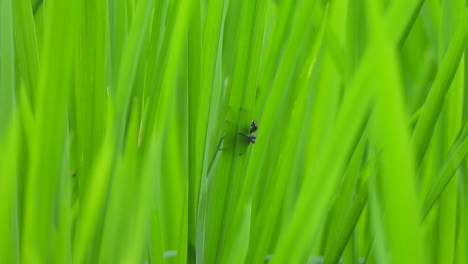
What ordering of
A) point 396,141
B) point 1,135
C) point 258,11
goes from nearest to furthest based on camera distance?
point 396,141 < point 1,135 < point 258,11

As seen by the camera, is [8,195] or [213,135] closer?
[8,195]

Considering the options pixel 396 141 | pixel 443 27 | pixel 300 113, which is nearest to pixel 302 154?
pixel 300 113

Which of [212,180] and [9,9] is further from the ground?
[9,9]

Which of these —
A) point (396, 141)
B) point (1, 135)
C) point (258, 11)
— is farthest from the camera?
point (258, 11)

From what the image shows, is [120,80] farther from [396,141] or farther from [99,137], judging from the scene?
[396,141]

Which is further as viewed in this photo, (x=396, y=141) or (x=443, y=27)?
(x=443, y=27)

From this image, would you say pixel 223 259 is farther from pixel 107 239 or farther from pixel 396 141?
pixel 396 141

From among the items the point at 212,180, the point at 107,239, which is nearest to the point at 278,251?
the point at 107,239
